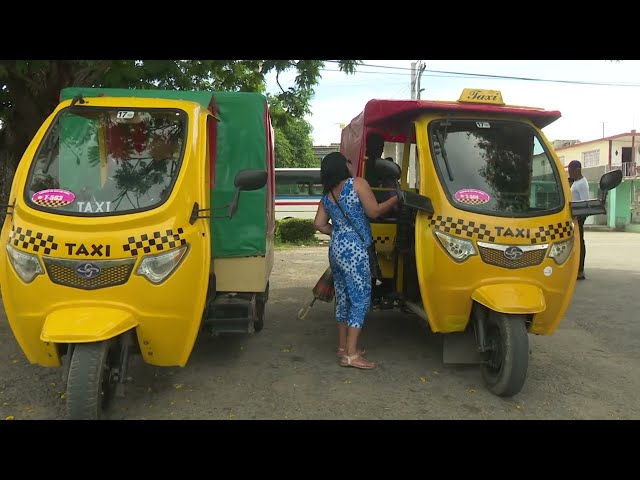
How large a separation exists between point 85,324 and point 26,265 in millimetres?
568

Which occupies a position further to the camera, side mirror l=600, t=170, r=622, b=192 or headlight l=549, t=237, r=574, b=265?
side mirror l=600, t=170, r=622, b=192

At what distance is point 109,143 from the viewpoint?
364cm

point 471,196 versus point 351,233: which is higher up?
point 471,196

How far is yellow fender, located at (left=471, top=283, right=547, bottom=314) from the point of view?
12.2ft

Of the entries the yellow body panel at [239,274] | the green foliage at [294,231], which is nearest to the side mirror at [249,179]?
the yellow body panel at [239,274]

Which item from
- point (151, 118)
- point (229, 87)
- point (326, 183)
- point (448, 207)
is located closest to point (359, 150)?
point (326, 183)

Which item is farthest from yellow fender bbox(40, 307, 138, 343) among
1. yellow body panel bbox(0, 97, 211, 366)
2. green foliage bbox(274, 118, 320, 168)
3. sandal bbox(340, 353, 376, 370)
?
green foliage bbox(274, 118, 320, 168)

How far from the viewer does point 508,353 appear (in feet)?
12.2

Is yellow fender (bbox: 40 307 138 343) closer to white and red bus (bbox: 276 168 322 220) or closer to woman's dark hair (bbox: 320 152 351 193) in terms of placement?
woman's dark hair (bbox: 320 152 351 193)

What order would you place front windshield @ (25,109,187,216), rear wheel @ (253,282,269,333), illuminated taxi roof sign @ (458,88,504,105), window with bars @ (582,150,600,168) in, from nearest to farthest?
front windshield @ (25,109,187,216), illuminated taxi roof sign @ (458,88,504,105), rear wheel @ (253,282,269,333), window with bars @ (582,150,600,168)

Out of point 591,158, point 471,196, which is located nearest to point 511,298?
point 471,196

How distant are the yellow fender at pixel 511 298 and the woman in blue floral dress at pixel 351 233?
992 millimetres

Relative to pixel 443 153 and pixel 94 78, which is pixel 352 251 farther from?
Result: pixel 94 78

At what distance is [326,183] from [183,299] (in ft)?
5.70
